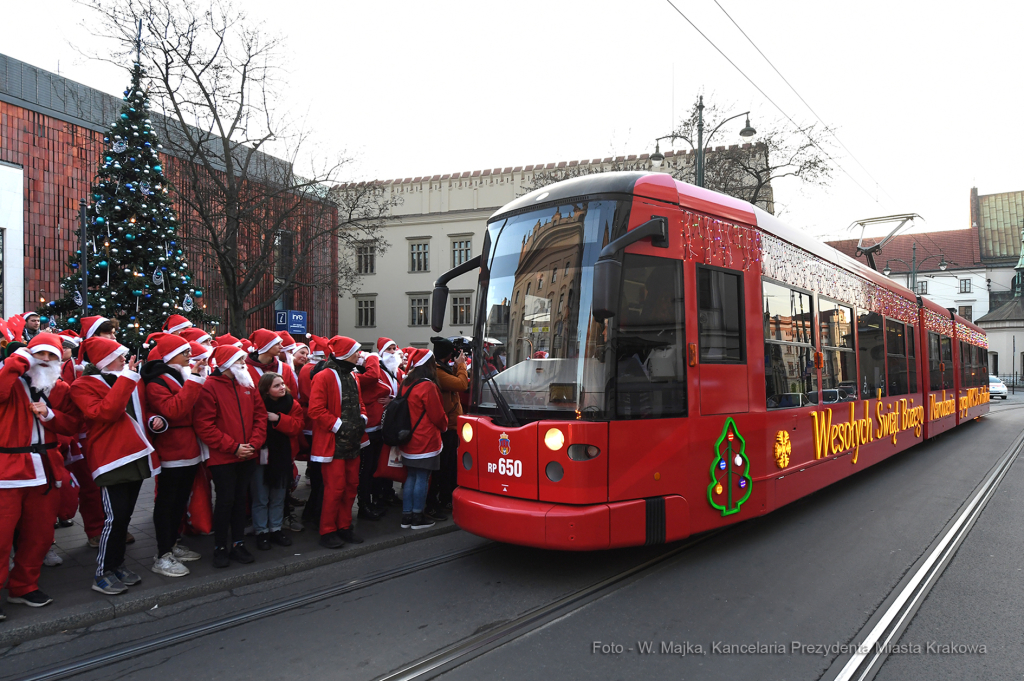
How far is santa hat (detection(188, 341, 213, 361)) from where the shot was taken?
5148 mm

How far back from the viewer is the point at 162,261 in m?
13.9

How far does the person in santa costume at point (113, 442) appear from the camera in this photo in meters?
4.54

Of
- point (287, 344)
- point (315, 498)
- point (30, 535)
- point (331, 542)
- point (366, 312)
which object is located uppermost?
point (366, 312)

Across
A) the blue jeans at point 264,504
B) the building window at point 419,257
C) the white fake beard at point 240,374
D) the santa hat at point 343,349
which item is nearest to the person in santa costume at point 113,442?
the white fake beard at point 240,374

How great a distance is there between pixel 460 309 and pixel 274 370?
3024 centimetres

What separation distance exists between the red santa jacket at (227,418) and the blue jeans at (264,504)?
1.60 ft

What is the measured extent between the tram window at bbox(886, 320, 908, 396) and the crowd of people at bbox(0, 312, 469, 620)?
276 inches

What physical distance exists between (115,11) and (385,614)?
60.0 ft

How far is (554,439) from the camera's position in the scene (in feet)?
A: 16.1

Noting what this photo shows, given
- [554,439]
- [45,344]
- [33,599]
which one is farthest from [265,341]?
[554,439]

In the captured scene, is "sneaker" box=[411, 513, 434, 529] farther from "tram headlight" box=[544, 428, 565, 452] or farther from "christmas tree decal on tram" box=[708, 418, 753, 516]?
"christmas tree decal on tram" box=[708, 418, 753, 516]

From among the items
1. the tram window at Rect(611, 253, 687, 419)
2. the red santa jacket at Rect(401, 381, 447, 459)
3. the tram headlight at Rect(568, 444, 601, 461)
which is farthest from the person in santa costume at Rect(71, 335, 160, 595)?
the tram window at Rect(611, 253, 687, 419)

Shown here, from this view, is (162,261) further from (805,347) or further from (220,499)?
(805,347)

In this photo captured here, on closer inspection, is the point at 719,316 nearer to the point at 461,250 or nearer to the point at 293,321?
the point at 293,321
